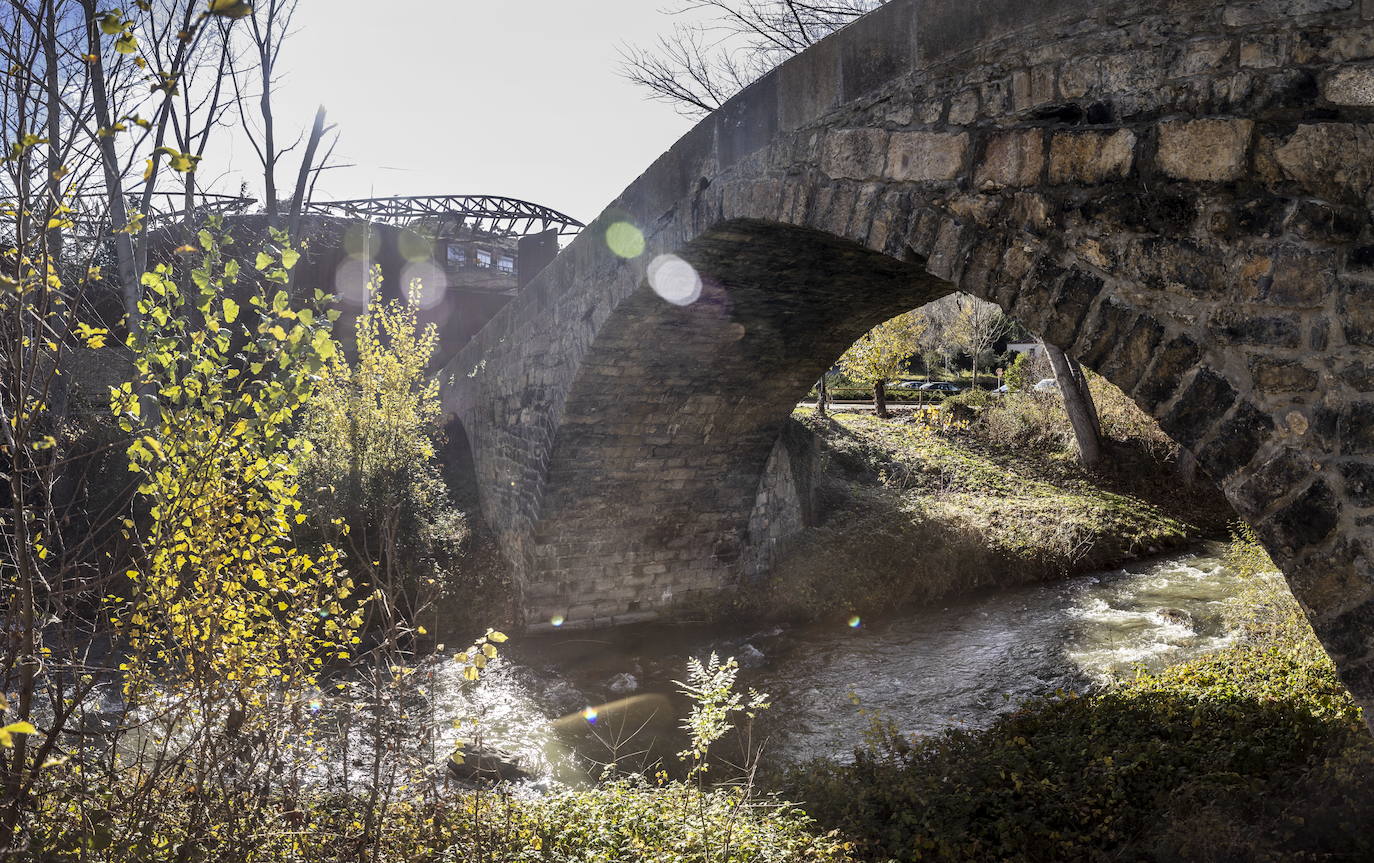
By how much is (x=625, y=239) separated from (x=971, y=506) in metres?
6.90

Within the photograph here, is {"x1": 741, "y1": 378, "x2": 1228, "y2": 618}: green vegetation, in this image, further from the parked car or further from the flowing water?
the parked car

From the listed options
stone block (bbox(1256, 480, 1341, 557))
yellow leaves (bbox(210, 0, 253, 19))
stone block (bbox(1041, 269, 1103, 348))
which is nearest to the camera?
yellow leaves (bbox(210, 0, 253, 19))

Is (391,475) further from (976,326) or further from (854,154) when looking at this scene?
(976,326)

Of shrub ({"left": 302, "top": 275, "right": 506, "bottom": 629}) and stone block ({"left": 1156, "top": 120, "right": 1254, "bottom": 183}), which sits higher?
stone block ({"left": 1156, "top": 120, "right": 1254, "bottom": 183})

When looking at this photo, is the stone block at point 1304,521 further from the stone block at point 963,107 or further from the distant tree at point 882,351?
the distant tree at point 882,351

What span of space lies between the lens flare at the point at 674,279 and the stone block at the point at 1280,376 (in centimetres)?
353

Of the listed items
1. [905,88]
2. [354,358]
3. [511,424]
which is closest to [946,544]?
[511,424]

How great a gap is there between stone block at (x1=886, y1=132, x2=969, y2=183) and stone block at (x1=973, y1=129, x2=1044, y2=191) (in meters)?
0.12

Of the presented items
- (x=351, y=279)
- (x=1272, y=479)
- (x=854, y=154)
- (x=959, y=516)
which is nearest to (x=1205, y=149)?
(x=1272, y=479)

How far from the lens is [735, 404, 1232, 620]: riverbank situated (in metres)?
9.24

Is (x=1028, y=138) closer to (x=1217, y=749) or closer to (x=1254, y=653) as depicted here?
(x=1217, y=749)

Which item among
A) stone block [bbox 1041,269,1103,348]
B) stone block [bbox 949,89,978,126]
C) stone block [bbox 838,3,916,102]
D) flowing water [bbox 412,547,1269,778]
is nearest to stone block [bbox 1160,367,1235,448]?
stone block [bbox 1041,269,1103,348]

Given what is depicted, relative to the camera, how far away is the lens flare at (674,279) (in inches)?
218

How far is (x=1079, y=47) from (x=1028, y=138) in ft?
1.01
